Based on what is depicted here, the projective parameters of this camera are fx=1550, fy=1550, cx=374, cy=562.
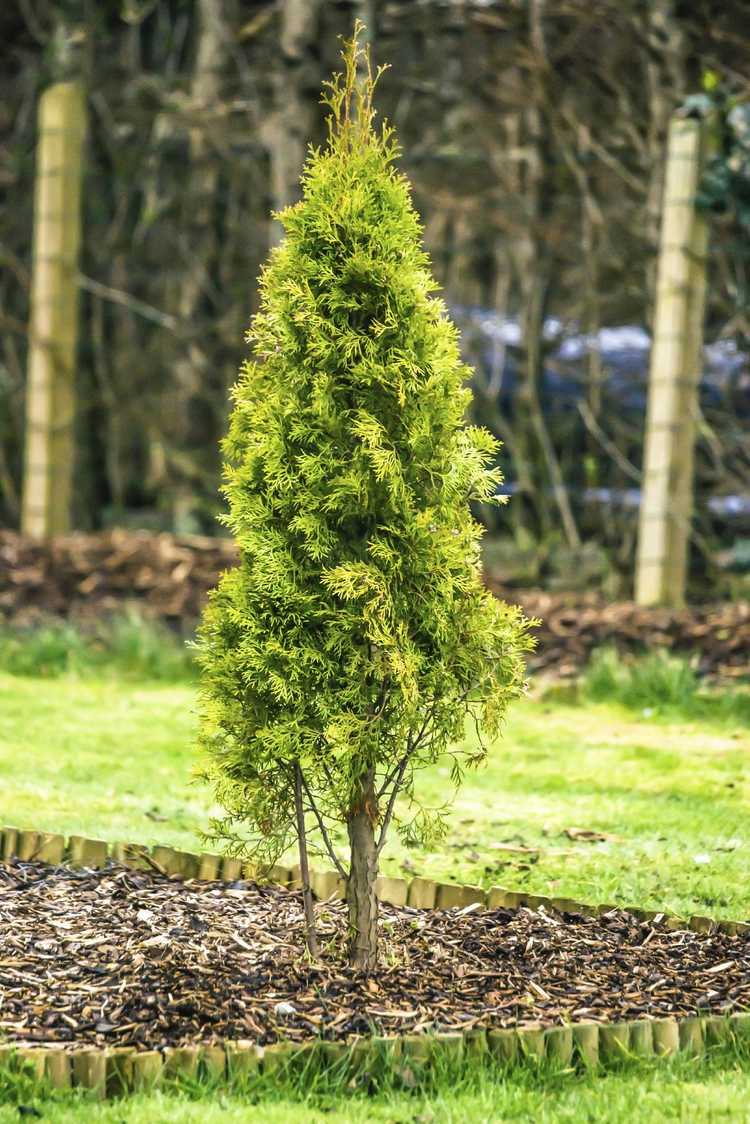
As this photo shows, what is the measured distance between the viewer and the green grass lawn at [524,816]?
10.3 feet

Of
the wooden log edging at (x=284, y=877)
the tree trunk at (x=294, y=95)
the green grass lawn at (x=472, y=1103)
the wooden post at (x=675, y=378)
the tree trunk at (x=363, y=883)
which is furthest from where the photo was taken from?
the tree trunk at (x=294, y=95)

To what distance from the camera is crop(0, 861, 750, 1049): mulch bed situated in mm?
3459

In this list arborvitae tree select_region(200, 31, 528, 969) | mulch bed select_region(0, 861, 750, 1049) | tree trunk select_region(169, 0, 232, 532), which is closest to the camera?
mulch bed select_region(0, 861, 750, 1049)

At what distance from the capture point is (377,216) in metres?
3.77

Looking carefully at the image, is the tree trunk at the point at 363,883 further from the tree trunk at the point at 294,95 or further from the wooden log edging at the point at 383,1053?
the tree trunk at the point at 294,95

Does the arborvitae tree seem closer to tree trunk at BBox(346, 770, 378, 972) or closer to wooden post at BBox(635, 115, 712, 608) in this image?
tree trunk at BBox(346, 770, 378, 972)

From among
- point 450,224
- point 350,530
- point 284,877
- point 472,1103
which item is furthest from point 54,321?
point 472,1103

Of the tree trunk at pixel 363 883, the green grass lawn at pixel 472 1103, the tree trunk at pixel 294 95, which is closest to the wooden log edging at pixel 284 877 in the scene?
the tree trunk at pixel 363 883

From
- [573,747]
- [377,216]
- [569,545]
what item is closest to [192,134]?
[569,545]

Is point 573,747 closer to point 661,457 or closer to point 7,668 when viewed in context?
point 661,457

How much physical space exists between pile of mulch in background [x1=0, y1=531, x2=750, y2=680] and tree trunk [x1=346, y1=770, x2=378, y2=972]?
4194 mm

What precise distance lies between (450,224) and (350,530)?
11.5m

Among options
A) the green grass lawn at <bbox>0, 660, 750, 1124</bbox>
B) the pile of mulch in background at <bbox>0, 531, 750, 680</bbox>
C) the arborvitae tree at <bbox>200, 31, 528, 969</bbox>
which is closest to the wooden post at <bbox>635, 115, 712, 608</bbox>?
the pile of mulch in background at <bbox>0, 531, 750, 680</bbox>

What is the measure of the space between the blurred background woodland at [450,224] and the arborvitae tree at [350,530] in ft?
19.7
